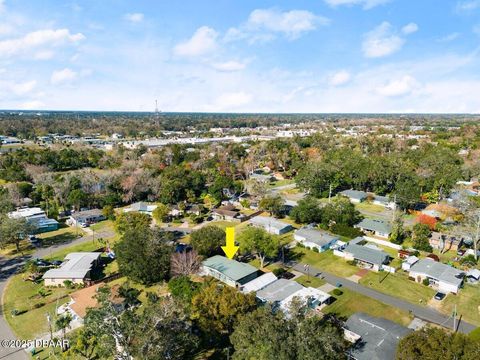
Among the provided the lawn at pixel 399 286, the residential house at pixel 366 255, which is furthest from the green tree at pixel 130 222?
the lawn at pixel 399 286

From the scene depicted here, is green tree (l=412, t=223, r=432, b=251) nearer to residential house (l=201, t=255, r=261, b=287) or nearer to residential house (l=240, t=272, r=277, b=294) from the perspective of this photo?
residential house (l=240, t=272, r=277, b=294)

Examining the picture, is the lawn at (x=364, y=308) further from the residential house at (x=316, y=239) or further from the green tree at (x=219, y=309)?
the residential house at (x=316, y=239)

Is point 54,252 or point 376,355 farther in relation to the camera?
point 54,252

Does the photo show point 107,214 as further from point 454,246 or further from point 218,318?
point 454,246

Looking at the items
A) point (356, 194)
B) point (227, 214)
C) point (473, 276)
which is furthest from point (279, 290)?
Answer: point (356, 194)

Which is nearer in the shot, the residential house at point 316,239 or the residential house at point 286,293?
the residential house at point 286,293

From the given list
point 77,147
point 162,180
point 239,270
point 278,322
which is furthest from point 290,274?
point 77,147

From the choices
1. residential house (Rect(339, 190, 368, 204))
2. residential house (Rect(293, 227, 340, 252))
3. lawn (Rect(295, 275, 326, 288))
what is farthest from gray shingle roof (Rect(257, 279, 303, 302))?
residential house (Rect(339, 190, 368, 204))
